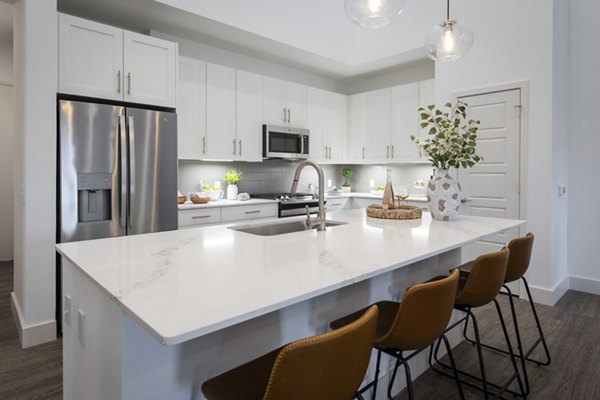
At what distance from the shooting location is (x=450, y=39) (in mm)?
2457

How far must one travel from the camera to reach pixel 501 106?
12.3 feet

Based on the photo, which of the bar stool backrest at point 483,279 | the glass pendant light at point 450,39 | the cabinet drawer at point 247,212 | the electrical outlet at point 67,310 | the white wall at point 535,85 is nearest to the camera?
the electrical outlet at point 67,310

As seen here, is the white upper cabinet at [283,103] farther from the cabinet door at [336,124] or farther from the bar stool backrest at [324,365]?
the bar stool backrest at [324,365]

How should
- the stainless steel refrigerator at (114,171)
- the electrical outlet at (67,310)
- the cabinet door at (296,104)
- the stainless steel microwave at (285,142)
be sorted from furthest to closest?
the cabinet door at (296,104) < the stainless steel microwave at (285,142) < the stainless steel refrigerator at (114,171) < the electrical outlet at (67,310)

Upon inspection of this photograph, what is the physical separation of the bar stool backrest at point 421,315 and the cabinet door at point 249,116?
10.9 ft

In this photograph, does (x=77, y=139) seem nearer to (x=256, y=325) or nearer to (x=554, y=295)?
(x=256, y=325)

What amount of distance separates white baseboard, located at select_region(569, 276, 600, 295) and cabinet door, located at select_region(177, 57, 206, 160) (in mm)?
4120

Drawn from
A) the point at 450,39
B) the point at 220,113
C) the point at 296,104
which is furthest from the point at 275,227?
the point at 296,104

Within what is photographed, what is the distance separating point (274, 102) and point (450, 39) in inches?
102

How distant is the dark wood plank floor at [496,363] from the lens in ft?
6.94

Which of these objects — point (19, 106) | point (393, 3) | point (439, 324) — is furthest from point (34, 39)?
point (439, 324)

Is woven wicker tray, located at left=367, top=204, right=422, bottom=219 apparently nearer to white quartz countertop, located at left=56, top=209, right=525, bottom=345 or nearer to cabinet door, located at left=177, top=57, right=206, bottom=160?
white quartz countertop, located at left=56, top=209, right=525, bottom=345

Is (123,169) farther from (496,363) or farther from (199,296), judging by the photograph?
(496,363)

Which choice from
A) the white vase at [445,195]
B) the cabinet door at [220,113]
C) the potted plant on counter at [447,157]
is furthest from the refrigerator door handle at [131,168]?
the white vase at [445,195]
